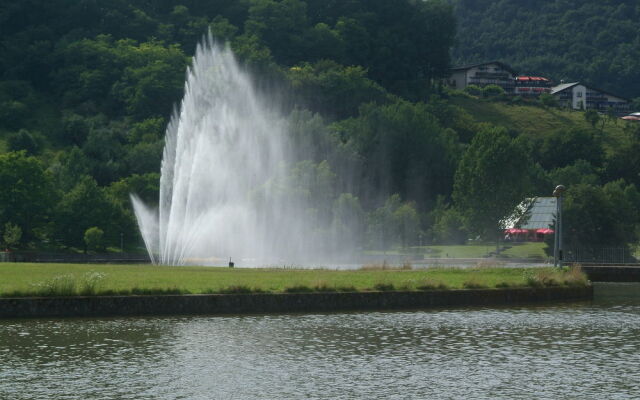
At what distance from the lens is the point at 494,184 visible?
12700cm

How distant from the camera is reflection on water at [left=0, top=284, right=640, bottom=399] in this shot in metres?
30.2

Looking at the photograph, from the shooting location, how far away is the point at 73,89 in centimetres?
19400

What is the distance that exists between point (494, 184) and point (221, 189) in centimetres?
4528

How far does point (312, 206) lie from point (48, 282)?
8014 cm

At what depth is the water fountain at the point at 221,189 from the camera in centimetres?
8350

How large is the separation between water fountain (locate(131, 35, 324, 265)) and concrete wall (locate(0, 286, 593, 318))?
29392 millimetres

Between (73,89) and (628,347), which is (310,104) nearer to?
(73,89)

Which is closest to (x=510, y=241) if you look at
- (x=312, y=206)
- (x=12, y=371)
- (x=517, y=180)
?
(x=517, y=180)

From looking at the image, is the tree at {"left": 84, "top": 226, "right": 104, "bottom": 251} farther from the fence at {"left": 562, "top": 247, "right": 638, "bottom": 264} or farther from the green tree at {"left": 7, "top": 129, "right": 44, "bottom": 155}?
the fence at {"left": 562, "top": 247, "right": 638, "bottom": 264}

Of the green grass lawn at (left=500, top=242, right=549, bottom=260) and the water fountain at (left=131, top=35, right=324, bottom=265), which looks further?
the green grass lawn at (left=500, top=242, right=549, bottom=260)

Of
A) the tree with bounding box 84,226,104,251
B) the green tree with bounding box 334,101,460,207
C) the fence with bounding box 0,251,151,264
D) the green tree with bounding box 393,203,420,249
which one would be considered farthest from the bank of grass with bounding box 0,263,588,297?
the green tree with bounding box 334,101,460,207

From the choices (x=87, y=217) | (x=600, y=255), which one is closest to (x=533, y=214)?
(x=600, y=255)

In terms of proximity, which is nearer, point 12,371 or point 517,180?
point 12,371

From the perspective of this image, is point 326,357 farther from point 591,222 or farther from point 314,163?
point 314,163
